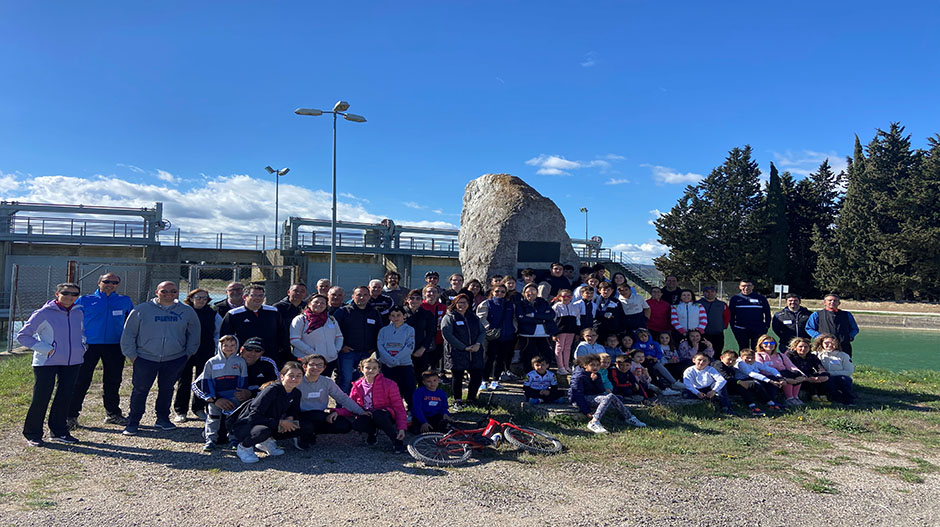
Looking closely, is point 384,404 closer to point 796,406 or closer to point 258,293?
point 258,293

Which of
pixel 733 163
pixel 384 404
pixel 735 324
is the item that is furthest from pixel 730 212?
pixel 384 404

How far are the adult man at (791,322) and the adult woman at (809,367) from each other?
0.67m

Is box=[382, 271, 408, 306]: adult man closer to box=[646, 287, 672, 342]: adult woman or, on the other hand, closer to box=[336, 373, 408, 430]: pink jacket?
box=[336, 373, 408, 430]: pink jacket

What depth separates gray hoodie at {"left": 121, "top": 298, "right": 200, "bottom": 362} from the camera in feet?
19.6

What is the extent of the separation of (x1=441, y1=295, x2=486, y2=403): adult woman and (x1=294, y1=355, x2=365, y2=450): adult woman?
1.64 m

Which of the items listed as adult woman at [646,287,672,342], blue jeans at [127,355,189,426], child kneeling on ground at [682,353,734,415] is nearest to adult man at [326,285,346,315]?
blue jeans at [127,355,189,426]

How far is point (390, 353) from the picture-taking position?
265 inches

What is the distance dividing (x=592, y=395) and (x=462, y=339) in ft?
5.51

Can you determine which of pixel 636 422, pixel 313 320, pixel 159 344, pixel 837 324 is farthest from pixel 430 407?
pixel 837 324

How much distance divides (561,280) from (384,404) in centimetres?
432

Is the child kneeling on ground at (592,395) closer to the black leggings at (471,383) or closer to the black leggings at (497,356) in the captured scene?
the black leggings at (471,383)

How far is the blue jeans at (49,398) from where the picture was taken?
5582 mm

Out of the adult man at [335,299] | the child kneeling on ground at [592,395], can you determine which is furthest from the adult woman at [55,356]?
the child kneeling on ground at [592,395]

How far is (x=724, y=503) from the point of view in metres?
4.31
